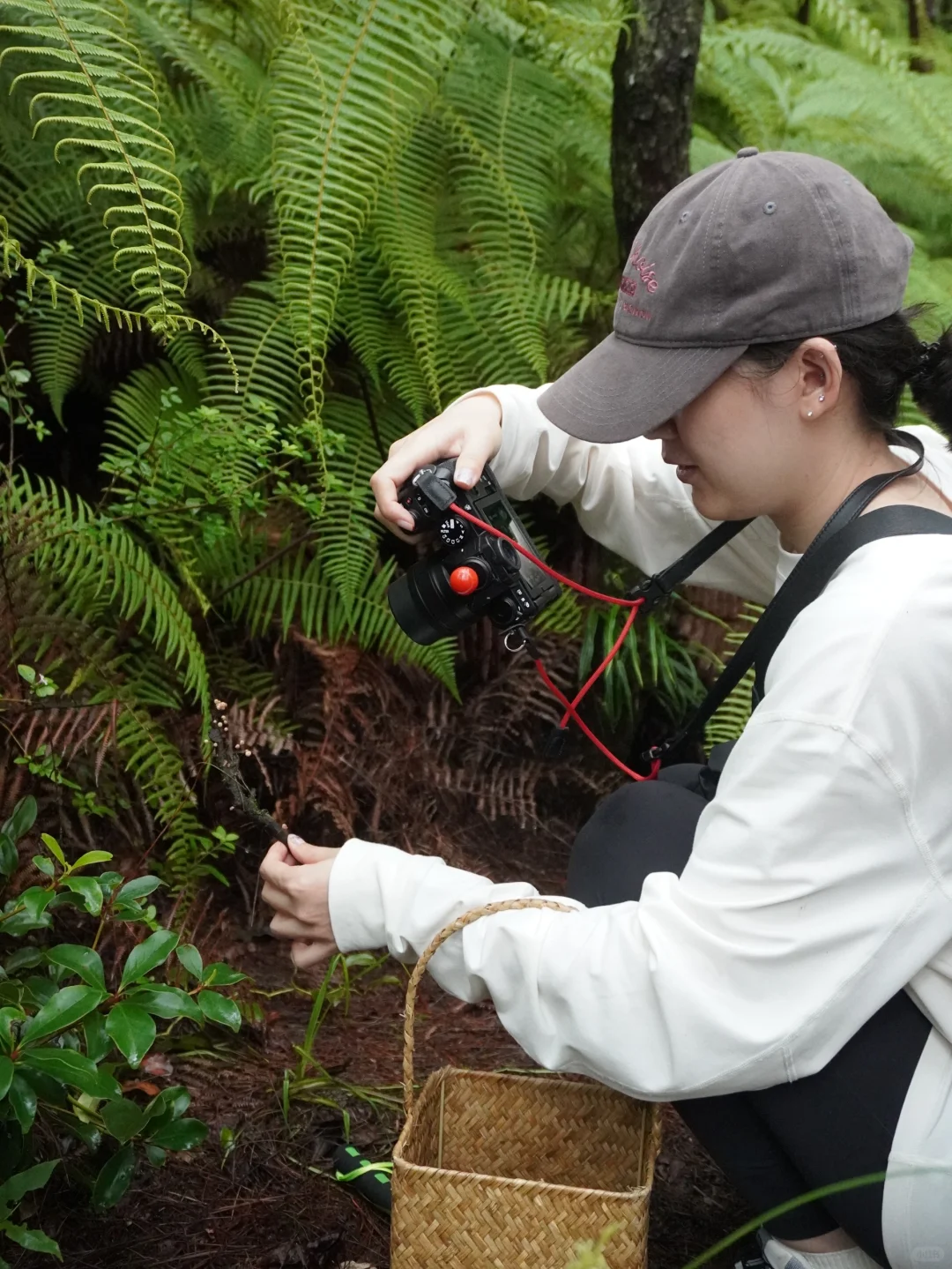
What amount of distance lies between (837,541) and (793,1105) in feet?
2.48

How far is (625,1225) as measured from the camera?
1514 millimetres

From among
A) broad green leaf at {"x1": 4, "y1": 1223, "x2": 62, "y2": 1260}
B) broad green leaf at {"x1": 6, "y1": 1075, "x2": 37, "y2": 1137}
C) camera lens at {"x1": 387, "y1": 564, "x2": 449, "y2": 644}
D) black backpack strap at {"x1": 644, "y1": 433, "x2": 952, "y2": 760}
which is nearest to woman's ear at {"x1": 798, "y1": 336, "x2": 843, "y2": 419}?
black backpack strap at {"x1": 644, "y1": 433, "x2": 952, "y2": 760}

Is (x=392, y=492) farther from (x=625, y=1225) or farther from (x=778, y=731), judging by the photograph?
(x=625, y=1225)

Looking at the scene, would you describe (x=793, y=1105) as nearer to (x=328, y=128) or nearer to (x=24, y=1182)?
(x=24, y=1182)

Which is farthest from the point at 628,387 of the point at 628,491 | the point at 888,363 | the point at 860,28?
the point at 860,28

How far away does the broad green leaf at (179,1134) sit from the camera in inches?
67.4

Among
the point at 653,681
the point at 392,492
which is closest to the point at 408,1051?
the point at 392,492

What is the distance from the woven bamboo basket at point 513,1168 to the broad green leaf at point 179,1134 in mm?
321

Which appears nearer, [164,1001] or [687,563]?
[164,1001]

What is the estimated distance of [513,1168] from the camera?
1.84 metres

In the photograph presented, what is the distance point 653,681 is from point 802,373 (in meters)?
1.55

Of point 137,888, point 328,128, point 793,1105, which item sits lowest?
point 137,888

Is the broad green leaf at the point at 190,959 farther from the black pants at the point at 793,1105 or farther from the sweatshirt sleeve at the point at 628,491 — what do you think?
the sweatshirt sleeve at the point at 628,491

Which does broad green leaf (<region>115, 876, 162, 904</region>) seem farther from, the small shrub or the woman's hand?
the woman's hand
